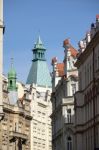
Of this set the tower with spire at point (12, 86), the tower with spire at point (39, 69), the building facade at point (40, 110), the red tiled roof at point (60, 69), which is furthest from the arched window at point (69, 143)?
the tower with spire at point (39, 69)

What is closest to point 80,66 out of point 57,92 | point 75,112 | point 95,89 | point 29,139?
point 75,112

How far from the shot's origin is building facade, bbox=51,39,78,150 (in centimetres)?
8531

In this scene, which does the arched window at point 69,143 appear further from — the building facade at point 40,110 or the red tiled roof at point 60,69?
the building facade at point 40,110

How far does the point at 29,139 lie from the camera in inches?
5226

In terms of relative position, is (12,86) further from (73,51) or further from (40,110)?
(73,51)

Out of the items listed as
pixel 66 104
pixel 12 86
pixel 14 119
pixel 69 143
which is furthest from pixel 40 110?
pixel 69 143

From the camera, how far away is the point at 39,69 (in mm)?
175125

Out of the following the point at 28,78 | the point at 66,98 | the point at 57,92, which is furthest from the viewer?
the point at 28,78

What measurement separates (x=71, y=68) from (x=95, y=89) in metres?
21.3

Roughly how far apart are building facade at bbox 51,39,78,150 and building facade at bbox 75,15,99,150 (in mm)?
5740

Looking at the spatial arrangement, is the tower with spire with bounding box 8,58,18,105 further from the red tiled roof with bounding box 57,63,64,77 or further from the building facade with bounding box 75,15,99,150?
the building facade with bounding box 75,15,99,150

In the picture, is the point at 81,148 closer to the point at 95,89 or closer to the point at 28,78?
the point at 95,89

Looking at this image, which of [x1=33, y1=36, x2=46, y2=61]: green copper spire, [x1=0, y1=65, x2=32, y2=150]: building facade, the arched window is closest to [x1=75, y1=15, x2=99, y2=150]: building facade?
the arched window

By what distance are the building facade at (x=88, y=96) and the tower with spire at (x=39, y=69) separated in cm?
8817
